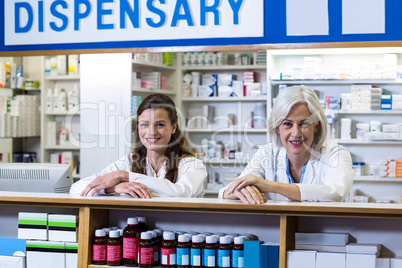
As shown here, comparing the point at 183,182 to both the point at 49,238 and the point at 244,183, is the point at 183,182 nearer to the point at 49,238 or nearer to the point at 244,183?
the point at 244,183

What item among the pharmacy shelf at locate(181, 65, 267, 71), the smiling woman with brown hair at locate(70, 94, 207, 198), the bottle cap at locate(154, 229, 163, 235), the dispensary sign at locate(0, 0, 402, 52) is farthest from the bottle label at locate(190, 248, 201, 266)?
the pharmacy shelf at locate(181, 65, 267, 71)

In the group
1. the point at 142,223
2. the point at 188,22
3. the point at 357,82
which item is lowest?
the point at 142,223

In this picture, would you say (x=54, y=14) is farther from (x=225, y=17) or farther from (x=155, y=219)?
(x=155, y=219)

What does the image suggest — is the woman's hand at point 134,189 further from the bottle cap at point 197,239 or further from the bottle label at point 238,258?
the bottle label at point 238,258

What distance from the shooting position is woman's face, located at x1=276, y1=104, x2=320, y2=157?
2785 mm

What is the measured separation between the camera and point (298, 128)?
2.78 m

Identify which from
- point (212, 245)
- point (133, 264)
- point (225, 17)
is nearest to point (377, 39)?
point (225, 17)

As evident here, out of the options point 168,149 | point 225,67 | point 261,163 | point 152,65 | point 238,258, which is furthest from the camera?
point 225,67

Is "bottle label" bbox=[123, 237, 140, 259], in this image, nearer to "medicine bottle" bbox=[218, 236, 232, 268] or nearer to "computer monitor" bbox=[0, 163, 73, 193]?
"medicine bottle" bbox=[218, 236, 232, 268]

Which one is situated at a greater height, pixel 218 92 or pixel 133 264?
pixel 218 92

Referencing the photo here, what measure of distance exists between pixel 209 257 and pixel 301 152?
2.63ft

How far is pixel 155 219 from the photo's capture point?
2693mm

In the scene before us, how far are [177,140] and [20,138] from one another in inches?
182

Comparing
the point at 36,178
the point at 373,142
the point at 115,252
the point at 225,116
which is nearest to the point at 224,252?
the point at 115,252
